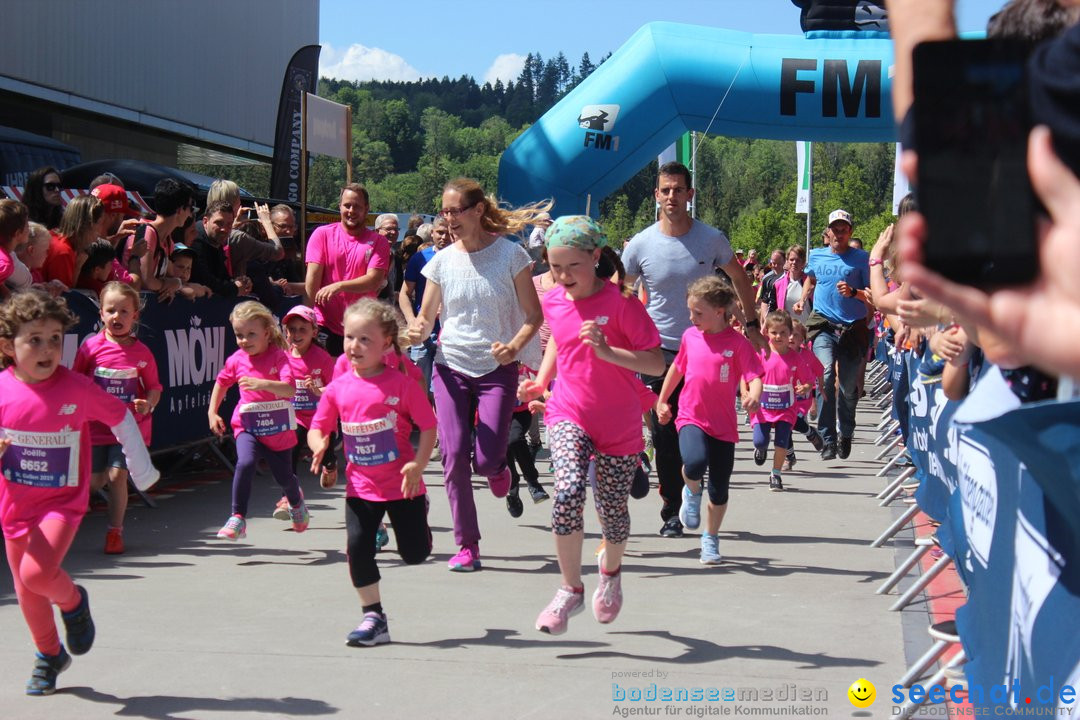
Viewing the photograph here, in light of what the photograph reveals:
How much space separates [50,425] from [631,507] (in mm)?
5459

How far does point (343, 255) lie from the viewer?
9.62 m

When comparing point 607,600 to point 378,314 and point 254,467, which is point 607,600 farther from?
point 254,467

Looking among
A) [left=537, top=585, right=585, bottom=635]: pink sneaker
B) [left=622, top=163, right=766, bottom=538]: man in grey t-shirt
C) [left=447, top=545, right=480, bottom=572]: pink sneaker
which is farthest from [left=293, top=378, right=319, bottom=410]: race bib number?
[left=537, top=585, right=585, bottom=635]: pink sneaker

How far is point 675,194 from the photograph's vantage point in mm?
8203

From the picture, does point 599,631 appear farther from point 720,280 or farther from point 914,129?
point 914,129

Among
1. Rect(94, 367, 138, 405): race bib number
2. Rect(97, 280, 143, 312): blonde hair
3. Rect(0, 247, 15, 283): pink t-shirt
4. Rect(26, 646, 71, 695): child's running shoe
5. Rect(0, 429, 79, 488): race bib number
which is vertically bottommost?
Rect(26, 646, 71, 695): child's running shoe

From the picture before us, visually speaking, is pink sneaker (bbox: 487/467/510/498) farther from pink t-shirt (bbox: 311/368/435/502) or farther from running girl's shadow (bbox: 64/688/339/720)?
running girl's shadow (bbox: 64/688/339/720)

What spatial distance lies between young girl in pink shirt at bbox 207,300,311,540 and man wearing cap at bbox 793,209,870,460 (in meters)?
6.47

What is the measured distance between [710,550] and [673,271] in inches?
72.9

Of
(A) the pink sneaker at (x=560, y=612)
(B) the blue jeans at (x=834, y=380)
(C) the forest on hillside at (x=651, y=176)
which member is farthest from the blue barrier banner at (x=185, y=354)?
(C) the forest on hillside at (x=651, y=176)

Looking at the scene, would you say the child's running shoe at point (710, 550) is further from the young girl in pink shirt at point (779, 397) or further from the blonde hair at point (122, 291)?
the blonde hair at point (122, 291)

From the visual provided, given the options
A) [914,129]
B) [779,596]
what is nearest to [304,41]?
[779,596]

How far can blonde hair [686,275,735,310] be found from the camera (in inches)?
321

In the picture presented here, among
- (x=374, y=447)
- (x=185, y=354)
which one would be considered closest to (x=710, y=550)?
(x=374, y=447)
